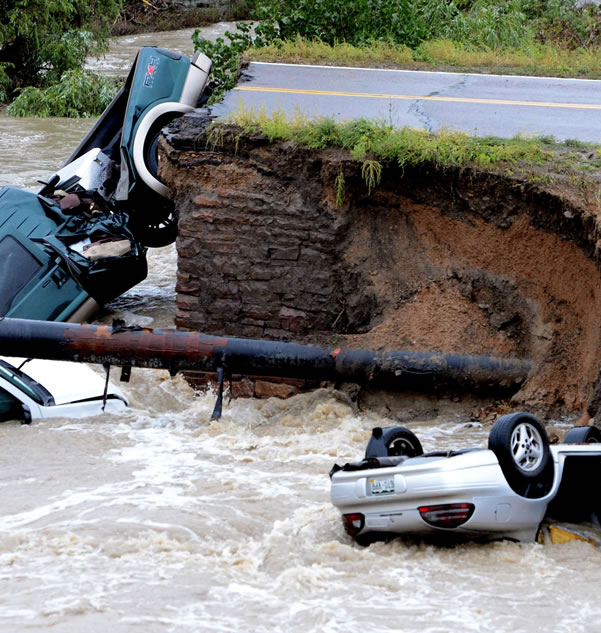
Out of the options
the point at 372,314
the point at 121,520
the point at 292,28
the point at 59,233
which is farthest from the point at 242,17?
the point at 121,520

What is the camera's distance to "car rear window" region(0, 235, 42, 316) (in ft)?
37.4

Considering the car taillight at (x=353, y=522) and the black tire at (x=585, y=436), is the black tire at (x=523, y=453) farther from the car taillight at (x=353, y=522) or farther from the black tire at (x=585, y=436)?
the car taillight at (x=353, y=522)

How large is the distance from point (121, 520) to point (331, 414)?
3001 millimetres

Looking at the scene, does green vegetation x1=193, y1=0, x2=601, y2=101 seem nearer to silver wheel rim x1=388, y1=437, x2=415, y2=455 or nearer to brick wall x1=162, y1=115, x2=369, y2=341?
brick wall x1=162, y1=115, x2=369, y2=341

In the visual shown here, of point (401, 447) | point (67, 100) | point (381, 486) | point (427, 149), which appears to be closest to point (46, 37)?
point (67, 100)

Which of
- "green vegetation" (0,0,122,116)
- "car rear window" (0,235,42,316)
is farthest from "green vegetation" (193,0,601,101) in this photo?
"green vegetation" (0,0,122,116)

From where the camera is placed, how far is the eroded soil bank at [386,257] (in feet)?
27.9

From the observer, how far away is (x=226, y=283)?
9984 millimetres

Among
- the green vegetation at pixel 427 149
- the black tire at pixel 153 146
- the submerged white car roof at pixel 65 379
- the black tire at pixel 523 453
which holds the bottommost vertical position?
the submerged white car roof at pixel 65 379

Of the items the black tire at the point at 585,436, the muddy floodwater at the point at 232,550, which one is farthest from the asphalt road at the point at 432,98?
the black tire at the point at 585,436

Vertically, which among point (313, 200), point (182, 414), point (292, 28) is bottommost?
point (182, 414)

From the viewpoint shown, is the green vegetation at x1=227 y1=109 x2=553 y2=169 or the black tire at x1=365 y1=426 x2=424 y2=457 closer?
the black tire at x1=365 y1=426 x2=424 y2=457

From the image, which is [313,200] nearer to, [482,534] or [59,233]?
[59,233]

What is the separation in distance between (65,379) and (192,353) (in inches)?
53.4
